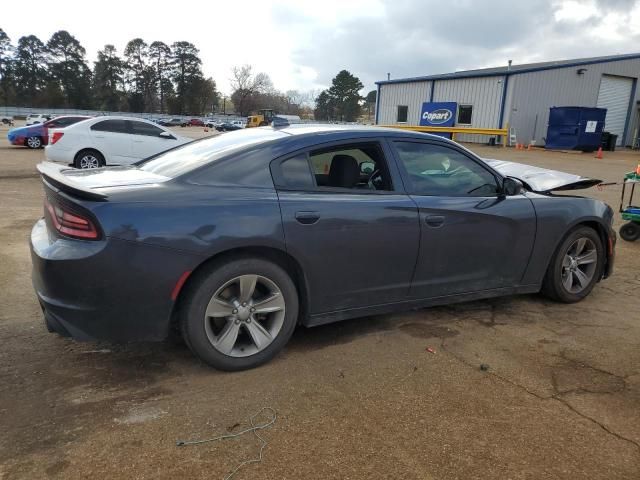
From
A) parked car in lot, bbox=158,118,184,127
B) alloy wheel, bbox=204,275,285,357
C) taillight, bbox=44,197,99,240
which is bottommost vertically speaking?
alloy wheel, bbox=204,275,285,357

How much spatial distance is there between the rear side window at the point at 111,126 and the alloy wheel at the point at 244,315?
10.3m

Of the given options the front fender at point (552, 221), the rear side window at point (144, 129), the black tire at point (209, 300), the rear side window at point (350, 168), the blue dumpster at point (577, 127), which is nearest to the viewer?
the black tire at point (209, 300)

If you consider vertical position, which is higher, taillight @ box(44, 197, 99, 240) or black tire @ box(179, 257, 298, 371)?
taillight @ box(44, 197, 99, 240)

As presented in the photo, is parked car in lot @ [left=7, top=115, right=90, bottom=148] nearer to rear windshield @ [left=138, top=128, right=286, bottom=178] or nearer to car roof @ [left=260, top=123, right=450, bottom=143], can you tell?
rear windshield @ [left=138, top=128, right=286, bottom=178]

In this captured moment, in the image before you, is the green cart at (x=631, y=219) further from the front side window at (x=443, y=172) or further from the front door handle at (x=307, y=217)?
the front door handle at (x=307, y=217)

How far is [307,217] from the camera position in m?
3.14

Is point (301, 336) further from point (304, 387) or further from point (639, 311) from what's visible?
point (639, 311)

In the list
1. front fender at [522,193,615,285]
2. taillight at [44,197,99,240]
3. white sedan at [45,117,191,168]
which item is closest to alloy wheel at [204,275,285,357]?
taillight at [44,197,99,240]

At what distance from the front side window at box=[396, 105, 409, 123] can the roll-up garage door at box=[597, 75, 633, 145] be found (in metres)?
13.1

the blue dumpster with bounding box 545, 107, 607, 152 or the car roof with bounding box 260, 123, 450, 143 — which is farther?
the blue dumpster with bounding box 545, 107, 607, 152

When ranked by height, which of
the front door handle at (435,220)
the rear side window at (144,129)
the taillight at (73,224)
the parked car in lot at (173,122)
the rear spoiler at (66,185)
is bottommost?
the taillight at (73,224)

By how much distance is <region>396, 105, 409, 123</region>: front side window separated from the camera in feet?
124

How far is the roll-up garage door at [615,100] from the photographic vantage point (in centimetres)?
3222

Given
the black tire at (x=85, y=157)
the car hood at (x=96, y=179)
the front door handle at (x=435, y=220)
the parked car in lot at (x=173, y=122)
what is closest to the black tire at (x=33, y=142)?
the black tire at (x=85, y=157)
